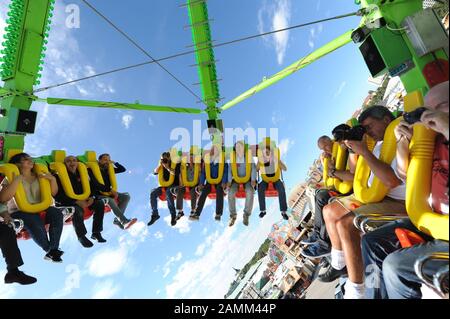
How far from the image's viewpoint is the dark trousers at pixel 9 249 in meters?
4.05

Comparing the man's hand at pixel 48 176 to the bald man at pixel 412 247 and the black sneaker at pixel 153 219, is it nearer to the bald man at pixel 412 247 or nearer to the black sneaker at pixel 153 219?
the black sneaker at pixel 153 219

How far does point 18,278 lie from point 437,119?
16.2ft

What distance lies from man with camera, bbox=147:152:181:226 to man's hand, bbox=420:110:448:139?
666 cm

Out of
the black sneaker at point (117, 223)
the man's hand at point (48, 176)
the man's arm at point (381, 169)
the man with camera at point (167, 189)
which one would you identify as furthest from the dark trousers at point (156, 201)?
the man's arm at point (381, 169)

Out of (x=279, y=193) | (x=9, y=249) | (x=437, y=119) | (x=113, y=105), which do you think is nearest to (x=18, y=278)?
(x=9, y=249)

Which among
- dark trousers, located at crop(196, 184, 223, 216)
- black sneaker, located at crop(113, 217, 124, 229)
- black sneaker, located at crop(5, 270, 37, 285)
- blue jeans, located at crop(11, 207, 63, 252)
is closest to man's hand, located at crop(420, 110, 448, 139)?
black sneaker, located at crop(5, 270, 37, 285)

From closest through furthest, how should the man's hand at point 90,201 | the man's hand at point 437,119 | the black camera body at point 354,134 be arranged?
the man's hand at point 437,119
the black camera body at point 354,134
the man's hand at point 90,201

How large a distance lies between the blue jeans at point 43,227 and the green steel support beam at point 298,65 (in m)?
4.72

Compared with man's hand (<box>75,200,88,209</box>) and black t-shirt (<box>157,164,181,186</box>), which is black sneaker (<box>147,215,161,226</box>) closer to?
black t-shirt (<box>157,164,181,186</box>)

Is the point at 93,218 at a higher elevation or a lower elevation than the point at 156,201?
lower

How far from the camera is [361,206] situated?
2641 millimetres

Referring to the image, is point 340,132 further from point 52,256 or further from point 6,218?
point 52,256

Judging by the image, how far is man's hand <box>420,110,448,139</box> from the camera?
128 cm
